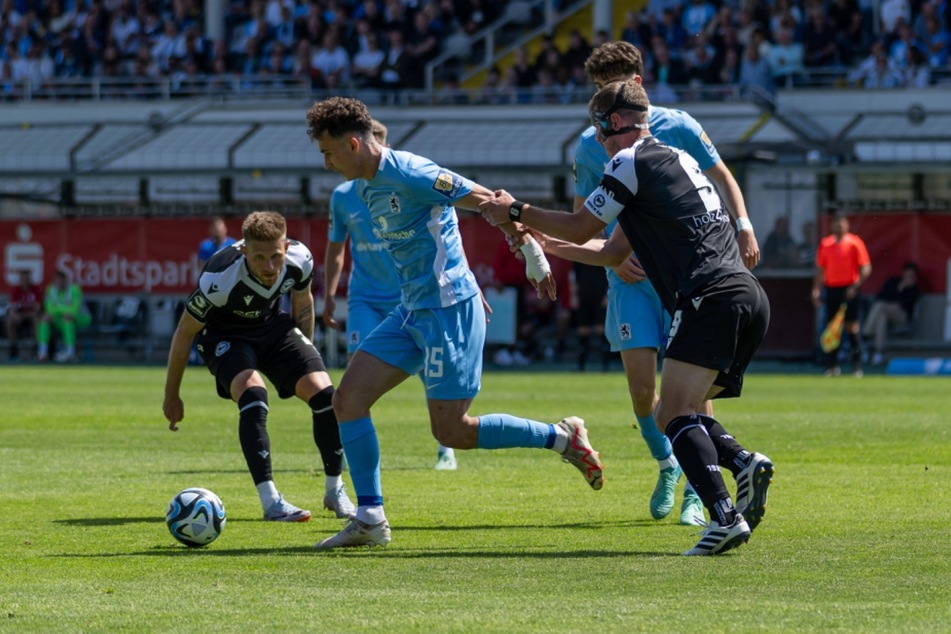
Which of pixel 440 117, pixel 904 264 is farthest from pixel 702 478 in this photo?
pixel 440 117

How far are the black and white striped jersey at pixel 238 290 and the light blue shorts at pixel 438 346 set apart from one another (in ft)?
4.58

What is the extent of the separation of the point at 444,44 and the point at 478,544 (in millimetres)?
27029

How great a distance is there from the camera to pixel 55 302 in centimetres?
3028

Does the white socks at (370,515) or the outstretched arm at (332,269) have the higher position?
the outstretched arm at (332,269)

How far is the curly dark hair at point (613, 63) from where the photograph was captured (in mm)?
8789

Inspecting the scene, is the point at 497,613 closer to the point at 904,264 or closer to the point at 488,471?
the point at 488,471

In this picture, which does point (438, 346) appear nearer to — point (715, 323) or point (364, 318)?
point (715, 323)

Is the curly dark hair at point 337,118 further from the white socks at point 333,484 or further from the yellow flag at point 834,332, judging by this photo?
the yellow flag at point 834,332

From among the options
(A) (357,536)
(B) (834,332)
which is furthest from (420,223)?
(B) (834,332)

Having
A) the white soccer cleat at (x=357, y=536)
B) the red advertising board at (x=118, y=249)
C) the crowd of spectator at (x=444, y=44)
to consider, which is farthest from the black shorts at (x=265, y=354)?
the crowd of spectator at (x=444, y=44)

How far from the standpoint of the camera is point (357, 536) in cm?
786

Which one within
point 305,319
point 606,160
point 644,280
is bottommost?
point 305,319

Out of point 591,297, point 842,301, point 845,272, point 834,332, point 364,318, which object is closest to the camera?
point 364,318

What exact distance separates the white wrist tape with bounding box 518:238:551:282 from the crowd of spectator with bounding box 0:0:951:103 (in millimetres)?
21359
